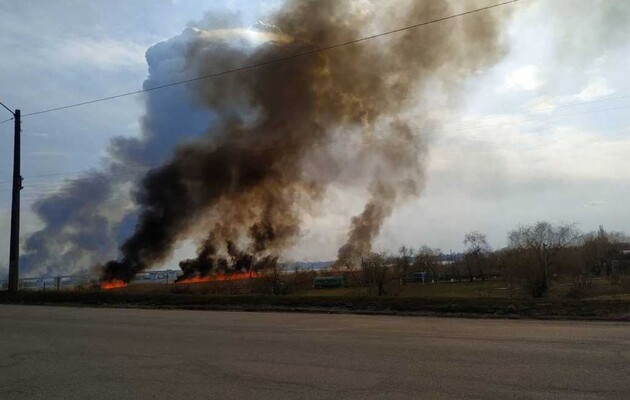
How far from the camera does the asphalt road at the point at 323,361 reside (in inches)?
222

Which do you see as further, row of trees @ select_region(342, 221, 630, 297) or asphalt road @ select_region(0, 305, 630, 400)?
row of trees @ select_region(342, 221, 630, 297)

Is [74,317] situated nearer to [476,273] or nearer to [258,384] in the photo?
[258,384]

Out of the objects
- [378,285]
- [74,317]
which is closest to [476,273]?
[378,285]

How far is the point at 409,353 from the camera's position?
7660 millimetres

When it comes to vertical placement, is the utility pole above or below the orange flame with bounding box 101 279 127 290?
above

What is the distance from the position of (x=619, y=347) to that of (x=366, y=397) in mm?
4573

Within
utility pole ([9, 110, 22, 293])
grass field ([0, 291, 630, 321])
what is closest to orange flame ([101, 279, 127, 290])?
utility pole ([9, 110, 22, 293])

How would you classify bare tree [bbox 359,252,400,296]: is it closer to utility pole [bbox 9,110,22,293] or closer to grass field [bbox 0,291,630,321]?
grass field [bbox 0,291,630,321]

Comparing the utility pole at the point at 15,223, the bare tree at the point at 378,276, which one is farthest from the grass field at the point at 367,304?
the bare tree at the point at 378,276

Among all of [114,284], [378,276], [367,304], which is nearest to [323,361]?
[367,304]

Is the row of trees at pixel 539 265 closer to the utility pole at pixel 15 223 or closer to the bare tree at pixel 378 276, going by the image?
the bare tree at pixel 378 276

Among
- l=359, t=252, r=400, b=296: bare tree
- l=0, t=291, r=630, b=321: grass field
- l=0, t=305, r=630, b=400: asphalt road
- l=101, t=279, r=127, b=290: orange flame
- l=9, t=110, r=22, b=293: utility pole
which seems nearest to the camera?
l=0, t=305, r=630, b=400: asphalt road

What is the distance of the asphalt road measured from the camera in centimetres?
565

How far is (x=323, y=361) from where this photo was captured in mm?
7191
